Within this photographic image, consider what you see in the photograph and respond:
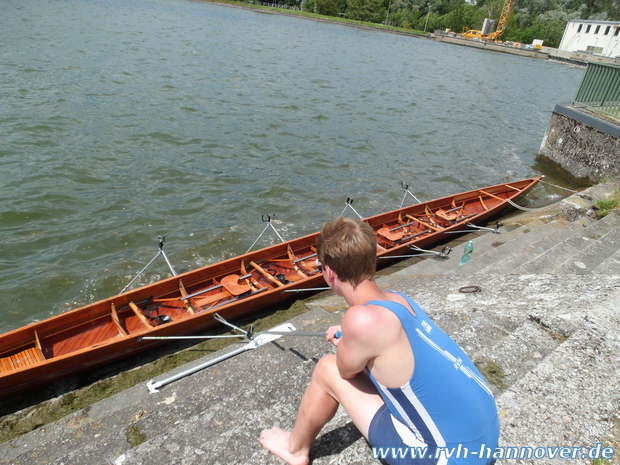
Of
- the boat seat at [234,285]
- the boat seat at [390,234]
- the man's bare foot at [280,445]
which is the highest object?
the man's bare foot at [280,445]

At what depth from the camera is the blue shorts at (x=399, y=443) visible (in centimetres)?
215

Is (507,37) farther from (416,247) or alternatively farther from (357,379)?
(357,379)

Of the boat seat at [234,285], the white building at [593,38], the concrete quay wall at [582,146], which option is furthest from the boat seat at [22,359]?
the white building at [593,38]

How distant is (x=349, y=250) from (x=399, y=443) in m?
1.09

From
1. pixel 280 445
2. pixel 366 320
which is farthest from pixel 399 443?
pixel 280 445

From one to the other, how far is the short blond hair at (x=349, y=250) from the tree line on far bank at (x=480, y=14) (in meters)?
96.9

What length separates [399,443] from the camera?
7.56 ft

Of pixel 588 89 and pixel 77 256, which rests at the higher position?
pixel 588 89

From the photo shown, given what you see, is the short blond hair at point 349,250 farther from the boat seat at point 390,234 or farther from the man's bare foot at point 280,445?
the boat seat at point 390,234

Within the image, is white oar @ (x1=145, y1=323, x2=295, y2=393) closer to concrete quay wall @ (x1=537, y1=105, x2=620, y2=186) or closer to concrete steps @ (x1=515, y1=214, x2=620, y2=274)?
concrete steps @ (x1=515, y1=214, x2=620, y2=274)

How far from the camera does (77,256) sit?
350 inches

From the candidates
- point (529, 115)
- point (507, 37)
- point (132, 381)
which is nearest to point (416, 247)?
point (132, 381)

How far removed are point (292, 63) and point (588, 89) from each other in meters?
21.4

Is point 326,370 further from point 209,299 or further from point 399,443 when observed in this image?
point 209,299
